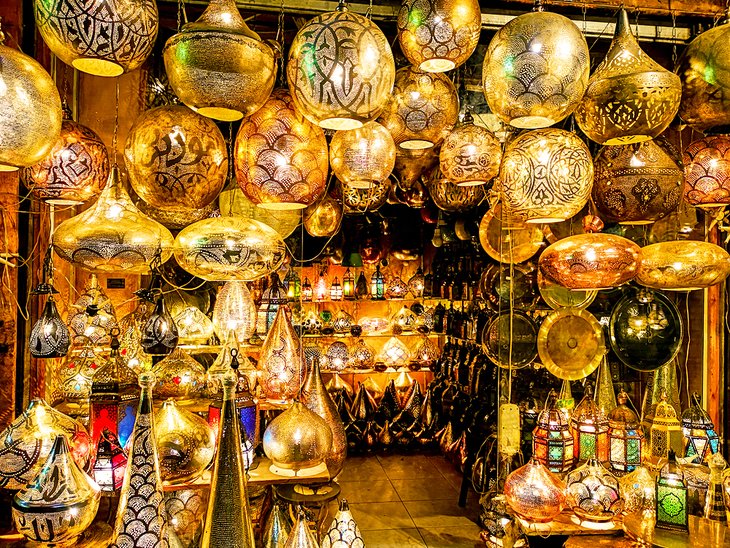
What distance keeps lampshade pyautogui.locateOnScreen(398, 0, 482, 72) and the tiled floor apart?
354cm

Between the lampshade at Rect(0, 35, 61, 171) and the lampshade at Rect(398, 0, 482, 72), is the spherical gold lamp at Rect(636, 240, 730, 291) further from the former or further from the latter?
the lampshade at Rect(0, 35, 61, 171)

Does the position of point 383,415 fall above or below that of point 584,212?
below

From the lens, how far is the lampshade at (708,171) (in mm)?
1905

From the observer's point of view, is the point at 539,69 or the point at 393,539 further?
the point at 393,539

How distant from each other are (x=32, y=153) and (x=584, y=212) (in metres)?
2.64

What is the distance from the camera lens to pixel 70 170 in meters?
1.57

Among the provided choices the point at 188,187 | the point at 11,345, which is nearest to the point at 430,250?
the point at 11,345

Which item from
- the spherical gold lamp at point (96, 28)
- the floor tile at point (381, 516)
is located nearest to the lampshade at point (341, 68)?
the spherical gold lamp at point (96, 28)

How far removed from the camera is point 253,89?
1.30m

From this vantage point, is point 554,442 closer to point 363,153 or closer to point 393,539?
point 363,153

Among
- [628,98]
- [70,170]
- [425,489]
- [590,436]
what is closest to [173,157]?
[70,170]

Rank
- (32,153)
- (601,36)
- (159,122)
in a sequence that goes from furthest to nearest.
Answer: (601,36) → (159,122) → (32,153)

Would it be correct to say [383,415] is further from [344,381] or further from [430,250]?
[430,250]

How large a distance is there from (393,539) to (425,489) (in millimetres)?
1048
